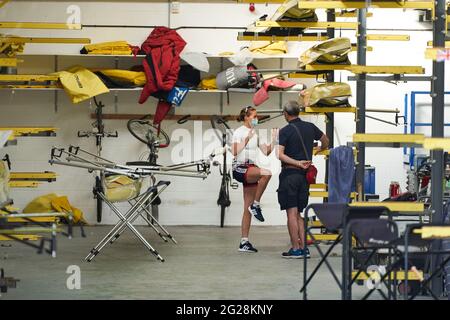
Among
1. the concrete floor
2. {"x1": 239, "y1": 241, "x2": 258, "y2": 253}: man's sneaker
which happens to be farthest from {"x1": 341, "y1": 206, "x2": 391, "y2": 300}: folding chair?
{"x1": 239, "y1": 241, "x2": 258, "y2": 253}: man's sneaker

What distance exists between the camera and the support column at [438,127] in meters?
7.47

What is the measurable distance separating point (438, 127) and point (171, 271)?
2860mm

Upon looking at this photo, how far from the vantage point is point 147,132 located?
1277 cm

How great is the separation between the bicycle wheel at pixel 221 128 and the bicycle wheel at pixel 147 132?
2.08 feet

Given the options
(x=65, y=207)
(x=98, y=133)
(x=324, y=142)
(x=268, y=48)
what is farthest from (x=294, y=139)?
(x=65, y=207)

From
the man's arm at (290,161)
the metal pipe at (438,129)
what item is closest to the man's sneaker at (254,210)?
the man's arm at (290,161)

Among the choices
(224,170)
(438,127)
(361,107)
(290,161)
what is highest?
(361,107)

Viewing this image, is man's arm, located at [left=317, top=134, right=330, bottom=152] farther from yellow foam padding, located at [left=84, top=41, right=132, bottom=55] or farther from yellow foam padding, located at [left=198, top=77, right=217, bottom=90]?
yellow foam padding, located at [left=84, top=41, right=132, bottom=55]

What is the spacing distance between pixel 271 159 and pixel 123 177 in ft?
12.9

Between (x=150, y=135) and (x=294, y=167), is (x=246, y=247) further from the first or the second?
(x=150, y=135)

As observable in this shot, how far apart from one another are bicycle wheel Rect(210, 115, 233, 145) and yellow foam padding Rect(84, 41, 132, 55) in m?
1.46

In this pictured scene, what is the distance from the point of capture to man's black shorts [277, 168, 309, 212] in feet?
32.3

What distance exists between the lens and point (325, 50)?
9.59m

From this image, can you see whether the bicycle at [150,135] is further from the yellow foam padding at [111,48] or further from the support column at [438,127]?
the support column at [438,127]
